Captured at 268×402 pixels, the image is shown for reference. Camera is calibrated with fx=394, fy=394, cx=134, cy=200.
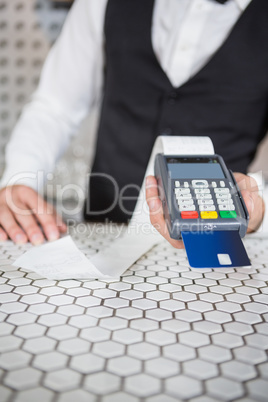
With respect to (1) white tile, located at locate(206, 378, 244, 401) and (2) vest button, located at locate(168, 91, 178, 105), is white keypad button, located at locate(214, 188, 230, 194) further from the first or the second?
(2) vest button, located at locate(168, 91, 178, 105)

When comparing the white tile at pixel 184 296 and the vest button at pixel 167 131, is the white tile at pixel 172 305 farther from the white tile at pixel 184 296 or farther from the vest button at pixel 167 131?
the vest button at pixel 167 131

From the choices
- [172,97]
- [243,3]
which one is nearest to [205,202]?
[172,97]

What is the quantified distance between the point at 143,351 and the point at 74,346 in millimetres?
59

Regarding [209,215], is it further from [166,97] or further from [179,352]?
[166,97]

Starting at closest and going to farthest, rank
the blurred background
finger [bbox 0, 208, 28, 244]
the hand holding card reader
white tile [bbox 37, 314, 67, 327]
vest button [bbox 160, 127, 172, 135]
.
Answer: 1. white tile [bbox 37, 314, 67, 327]
2. the hand holding card reader
3. finger [bbox 0, 208, 28, 244]
4. vest button [bbox 160, 127, 172, 135]
5. the blurred background

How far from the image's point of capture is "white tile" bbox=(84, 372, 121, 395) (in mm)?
282

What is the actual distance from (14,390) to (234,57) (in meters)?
0.79

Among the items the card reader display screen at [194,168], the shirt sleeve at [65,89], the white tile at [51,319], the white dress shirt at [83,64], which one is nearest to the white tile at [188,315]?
the white tile at [51,319]

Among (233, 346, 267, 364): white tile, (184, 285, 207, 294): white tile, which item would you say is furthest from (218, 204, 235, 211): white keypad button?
(233, 346, 267, 364): white tile

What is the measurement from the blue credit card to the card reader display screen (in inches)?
4.1

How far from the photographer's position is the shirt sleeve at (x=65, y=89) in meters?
0.98

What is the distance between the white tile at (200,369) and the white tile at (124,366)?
4cm

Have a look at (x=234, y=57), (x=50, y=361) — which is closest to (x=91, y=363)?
(x=50, y=361)

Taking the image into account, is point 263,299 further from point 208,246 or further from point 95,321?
point 95,321
